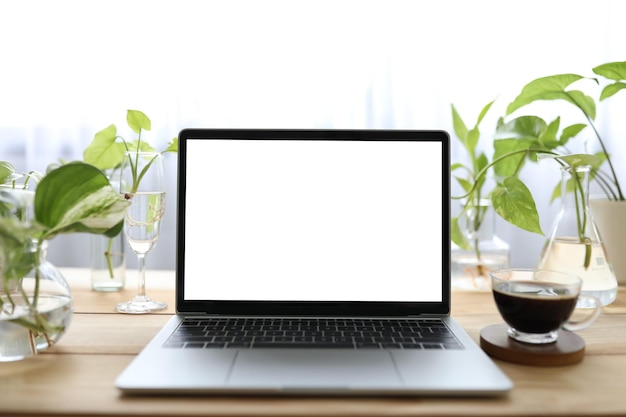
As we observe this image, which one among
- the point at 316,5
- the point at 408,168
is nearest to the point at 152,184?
the point at 408,168

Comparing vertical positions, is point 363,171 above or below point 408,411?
above

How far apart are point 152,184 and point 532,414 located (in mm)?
623

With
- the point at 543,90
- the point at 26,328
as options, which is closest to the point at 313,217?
the point at 26,328

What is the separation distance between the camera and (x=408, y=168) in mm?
896

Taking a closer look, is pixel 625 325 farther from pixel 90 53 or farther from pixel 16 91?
pixel 16 91

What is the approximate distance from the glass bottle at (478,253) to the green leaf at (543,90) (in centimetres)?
20

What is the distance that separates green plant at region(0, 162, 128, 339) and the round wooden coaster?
463 millimetres

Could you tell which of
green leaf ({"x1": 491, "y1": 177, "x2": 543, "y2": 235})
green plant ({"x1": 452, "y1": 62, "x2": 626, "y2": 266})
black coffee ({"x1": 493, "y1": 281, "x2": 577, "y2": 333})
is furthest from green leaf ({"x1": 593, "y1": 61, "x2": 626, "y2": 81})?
black coffee ({"x1": 493, "y1": 281, "x2": 577, "y2": 333})

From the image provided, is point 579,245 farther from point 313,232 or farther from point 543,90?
point 313,232

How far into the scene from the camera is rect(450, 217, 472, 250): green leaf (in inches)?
44.5

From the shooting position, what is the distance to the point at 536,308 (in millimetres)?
715

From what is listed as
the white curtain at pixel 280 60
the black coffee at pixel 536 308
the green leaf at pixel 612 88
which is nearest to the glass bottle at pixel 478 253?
the green leaf at pixel 612 88

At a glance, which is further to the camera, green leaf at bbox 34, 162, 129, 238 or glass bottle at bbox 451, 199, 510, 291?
glass bottle at bbox 451, 199, 510, 291

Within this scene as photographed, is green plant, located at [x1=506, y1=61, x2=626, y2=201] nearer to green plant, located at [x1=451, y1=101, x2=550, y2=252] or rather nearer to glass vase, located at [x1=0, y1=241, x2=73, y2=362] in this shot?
green plant, located at [x1=451, y1=101, x2=550, y2=252]
